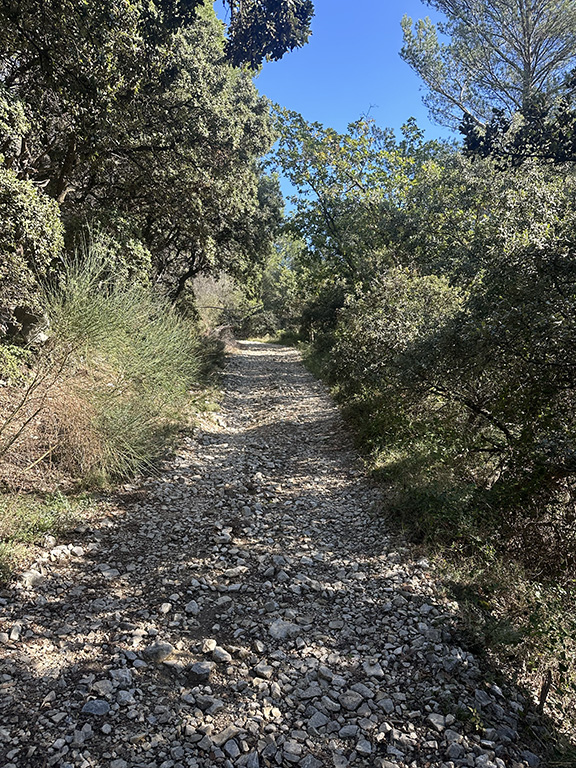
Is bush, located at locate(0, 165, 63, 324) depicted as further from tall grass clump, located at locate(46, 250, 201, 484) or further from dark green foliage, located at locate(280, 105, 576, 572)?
dark green foliage, located at locate(280, 105, 576, 572)

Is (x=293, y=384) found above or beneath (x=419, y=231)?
beneath

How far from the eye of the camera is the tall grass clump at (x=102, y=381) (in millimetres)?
5023

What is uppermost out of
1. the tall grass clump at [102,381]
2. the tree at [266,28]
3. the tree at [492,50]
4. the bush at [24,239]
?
the tree at [492,50]

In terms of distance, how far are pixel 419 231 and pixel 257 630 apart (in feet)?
37.2

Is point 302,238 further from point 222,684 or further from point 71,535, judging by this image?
point 222,684

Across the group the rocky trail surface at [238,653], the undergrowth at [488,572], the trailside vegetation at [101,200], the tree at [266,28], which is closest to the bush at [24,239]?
the trailside vegetation at [101,200]

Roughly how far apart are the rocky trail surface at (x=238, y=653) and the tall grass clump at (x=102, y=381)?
0.74 meters

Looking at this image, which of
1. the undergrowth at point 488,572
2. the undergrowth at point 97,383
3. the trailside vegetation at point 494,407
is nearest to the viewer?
the undergrowth at point 488,572

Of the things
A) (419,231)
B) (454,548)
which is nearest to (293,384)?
(419,231)

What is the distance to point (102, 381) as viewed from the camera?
5.41m

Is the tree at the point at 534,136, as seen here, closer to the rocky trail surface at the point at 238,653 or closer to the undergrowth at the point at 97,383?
the rocky trail surface at the point at 238,653

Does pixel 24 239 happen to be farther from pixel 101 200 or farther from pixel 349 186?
pixel 349 186

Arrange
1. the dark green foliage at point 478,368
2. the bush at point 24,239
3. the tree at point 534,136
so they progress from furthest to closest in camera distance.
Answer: the bush at point 24,239 → the tree at point 534,136 → the dark green foliage at point 478,368

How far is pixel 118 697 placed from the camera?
2.48m
